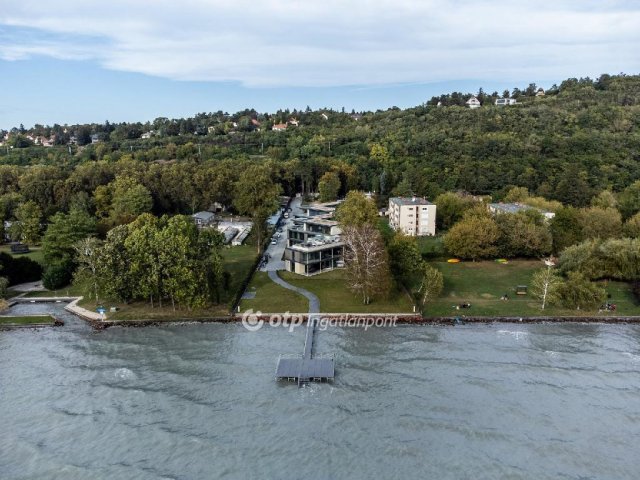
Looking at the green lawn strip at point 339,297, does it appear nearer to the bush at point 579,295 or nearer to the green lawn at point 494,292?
the green lawn at point 494,292

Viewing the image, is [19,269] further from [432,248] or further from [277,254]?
[432,248]

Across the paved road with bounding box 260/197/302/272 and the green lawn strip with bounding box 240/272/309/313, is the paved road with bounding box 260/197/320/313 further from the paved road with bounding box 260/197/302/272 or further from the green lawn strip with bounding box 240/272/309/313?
the green lawn strip with bounding box 240/272/309/313

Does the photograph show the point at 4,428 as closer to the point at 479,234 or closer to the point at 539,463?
the point at 539,463

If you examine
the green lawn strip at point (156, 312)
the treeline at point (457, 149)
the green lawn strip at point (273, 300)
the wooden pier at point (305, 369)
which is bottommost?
the wooden pier at point (305, 369)

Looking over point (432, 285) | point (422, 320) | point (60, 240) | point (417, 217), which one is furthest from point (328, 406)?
point (417, 217)

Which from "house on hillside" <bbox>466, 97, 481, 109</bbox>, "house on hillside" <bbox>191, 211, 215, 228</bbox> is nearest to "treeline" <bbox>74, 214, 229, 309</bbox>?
"house on hillside" <bbox>191, 211, 215, 228</bbox>

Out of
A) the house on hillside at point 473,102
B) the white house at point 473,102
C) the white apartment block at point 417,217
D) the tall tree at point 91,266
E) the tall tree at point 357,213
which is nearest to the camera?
the tall tree at point 91,266

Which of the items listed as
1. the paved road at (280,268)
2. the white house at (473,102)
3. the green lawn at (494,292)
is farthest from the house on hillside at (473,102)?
the green lawn at (494,292)
